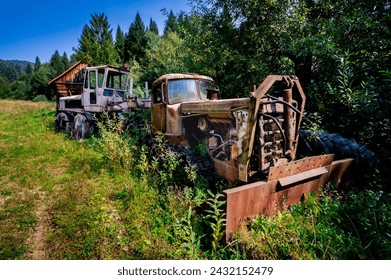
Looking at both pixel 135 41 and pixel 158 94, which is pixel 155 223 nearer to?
pixel 158 94

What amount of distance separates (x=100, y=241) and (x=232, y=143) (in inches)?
88.6

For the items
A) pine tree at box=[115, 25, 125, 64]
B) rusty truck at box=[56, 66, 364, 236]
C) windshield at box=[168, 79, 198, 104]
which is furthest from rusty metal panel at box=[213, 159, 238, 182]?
pine tree at box=[115, 25, 125, 64]

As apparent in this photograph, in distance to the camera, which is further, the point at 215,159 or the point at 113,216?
the point at 215,159

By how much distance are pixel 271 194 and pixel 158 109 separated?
3.33 m

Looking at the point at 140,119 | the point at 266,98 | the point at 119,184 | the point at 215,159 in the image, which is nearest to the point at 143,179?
the point at 119,184

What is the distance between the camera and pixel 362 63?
16.4 feet

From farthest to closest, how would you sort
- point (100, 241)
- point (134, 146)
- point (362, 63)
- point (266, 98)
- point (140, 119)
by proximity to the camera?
point (140, 119) → point (134, 146) → point (362, 63) → point (266, 98) → point (100, 241)

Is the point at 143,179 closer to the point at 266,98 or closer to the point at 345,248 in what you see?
the point at 266,98

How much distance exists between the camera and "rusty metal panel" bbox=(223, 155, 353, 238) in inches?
101

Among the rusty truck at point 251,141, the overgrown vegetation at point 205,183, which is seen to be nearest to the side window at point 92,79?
the overgrown vegetation at point 205,183

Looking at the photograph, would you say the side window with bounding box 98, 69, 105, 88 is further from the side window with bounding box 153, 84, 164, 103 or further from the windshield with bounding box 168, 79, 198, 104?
the windshield with bounding box 168, 79, 198, 104

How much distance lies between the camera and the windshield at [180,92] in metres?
4.87

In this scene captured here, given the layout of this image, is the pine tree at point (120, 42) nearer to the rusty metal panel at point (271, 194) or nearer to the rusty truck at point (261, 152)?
the rusty truck at point (261, 152)

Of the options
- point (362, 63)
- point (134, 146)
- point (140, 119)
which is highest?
point (362, 63)
